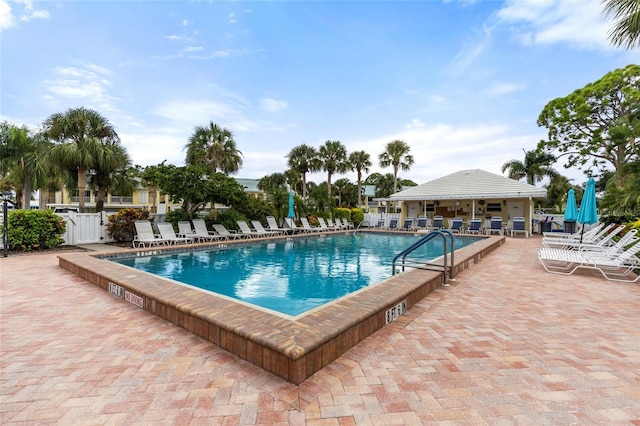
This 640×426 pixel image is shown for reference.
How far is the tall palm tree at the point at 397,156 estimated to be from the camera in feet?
103

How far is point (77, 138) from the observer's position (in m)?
14.2

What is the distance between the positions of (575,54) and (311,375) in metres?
18.0

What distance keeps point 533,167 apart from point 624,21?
84.5 feet

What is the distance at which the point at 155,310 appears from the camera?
4.19m

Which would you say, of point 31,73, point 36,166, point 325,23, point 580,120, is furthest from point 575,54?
point 36,166

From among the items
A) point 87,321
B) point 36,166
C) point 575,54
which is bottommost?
point 87,321

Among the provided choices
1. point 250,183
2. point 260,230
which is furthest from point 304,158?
point 250,183

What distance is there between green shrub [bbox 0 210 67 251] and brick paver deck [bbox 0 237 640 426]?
7563mm

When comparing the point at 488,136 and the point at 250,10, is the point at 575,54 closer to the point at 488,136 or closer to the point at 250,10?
the point at 488,136

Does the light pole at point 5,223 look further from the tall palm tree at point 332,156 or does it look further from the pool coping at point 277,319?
the tall palm tree at point 332,156

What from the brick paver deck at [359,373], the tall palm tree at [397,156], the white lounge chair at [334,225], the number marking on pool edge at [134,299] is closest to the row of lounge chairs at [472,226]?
the white lounge chair at [334,225]

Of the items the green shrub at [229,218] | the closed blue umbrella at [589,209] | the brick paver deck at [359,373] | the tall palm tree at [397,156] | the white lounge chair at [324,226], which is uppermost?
the tall palm tree at [397,156]

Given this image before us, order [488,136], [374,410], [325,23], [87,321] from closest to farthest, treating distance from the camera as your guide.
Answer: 1. [374,410]
2. [87,321]
3. [325,23]
4. [488,136]

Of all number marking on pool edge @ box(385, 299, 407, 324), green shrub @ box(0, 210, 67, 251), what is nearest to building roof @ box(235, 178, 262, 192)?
green shrub @ box(0, 210, 67, 251)
